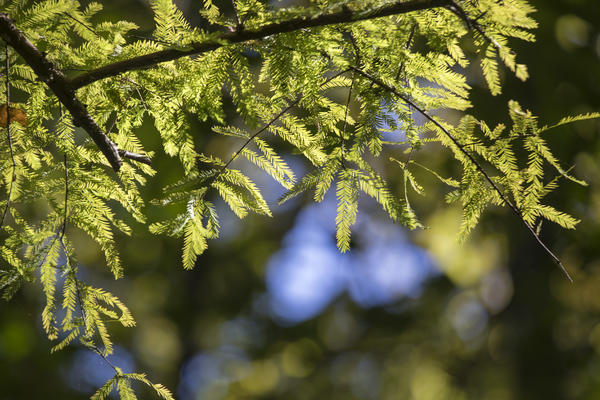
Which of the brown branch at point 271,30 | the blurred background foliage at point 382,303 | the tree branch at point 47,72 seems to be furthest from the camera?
the blurred background foliage at point 382,303

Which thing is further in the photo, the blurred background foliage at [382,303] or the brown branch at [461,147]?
the blurred background foliage at [382,303]

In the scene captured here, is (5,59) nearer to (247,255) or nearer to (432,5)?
(432,5)

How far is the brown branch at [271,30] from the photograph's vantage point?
1.11 m

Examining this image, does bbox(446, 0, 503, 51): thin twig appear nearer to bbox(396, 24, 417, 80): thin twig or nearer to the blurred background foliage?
bbox(396, 24, 417, 80): thin twig

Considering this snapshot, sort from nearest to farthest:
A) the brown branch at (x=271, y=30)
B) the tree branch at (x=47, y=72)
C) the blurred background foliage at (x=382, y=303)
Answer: the brown branch at (x=271, y=30), the tree branch at (x=47, y=72), the blurred background foliage at (x=382, y=303)

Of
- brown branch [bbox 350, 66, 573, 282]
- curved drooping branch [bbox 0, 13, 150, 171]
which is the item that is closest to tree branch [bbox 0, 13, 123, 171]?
curved drooping branch [bbox 0, 13, 150, 171]

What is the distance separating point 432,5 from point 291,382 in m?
8.09

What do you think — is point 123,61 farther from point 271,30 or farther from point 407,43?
point 407,43

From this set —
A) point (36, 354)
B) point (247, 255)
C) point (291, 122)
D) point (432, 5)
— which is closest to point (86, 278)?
point (36, 354)

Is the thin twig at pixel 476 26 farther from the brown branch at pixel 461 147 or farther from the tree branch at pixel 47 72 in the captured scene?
the tree branch at pixel 47 72

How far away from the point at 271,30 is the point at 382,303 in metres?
7.87

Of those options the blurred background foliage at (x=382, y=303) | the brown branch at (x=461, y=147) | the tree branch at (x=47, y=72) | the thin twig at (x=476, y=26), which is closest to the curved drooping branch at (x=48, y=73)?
the tree branch at (x=47, y=72)

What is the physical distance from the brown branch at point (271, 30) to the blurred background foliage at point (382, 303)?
5.47 metres

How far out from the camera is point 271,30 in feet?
3.93
